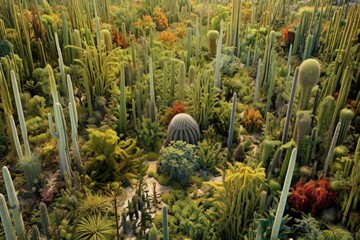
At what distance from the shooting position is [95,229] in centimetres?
352

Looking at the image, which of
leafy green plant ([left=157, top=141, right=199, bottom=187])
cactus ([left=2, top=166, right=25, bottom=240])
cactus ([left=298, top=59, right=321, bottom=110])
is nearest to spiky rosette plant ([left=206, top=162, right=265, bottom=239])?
leafy green plant ([left=157, top=141, right=199, bottom=187])

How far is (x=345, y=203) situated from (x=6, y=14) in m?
5.54

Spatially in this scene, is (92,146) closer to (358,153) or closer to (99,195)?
(99,195)

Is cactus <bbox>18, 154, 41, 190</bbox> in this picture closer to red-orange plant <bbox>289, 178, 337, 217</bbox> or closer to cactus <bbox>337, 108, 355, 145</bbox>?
red-orange plant <bbox>289, 178, 337, 217</bbox>

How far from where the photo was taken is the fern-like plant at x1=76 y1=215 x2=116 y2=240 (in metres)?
3.48

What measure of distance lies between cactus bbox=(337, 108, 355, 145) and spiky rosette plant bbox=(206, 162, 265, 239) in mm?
1104

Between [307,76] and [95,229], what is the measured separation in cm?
278

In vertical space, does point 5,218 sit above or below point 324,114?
below

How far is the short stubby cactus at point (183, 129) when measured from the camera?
14.9 ft

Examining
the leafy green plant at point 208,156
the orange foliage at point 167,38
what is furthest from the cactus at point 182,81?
the orange foliage at point 167,38

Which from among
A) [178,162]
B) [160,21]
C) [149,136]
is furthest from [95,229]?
[160,21]

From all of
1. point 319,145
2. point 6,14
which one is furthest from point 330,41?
point 6,14

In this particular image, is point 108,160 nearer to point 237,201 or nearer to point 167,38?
point 237,201

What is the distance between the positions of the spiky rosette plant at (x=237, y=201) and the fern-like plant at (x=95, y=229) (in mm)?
1003
